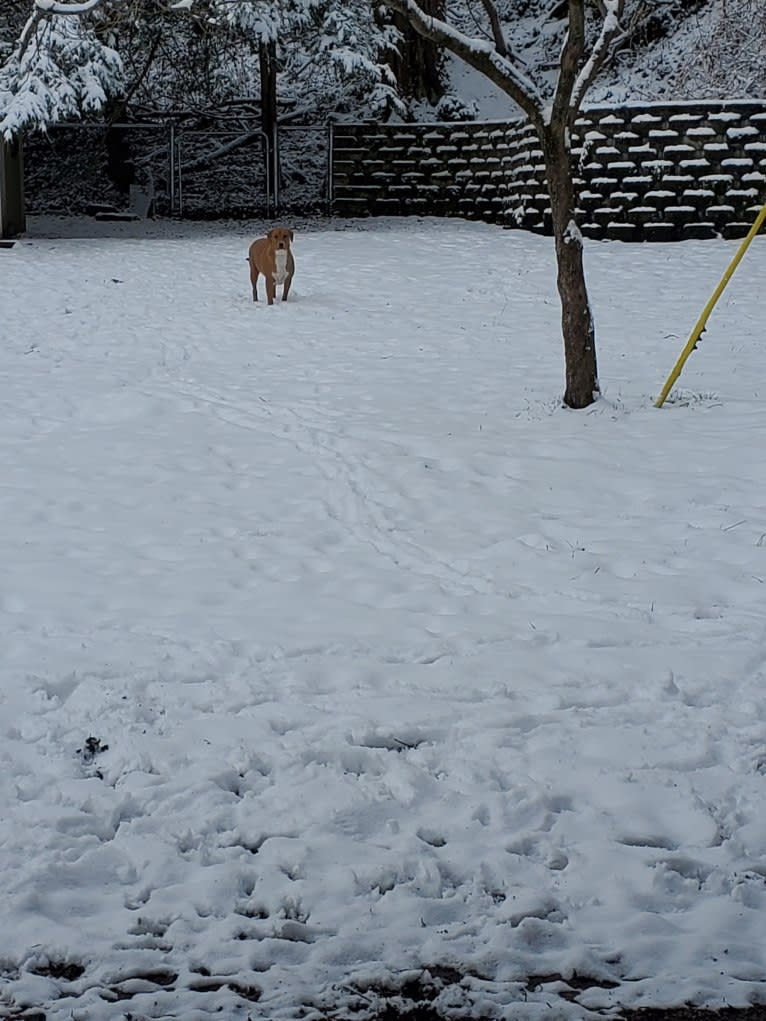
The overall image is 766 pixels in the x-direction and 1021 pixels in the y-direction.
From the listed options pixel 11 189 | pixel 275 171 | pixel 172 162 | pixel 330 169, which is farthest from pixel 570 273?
pixel 172 162

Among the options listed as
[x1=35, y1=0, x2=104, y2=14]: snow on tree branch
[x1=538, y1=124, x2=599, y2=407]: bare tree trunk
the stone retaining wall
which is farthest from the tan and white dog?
the stone retaining wall

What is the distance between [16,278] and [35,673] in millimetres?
10819

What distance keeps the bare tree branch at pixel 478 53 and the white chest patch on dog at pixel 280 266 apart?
4.99 metres

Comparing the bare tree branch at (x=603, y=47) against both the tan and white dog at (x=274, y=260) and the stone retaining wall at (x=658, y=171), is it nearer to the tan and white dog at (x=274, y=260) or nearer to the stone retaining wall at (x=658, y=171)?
the tan and white dog at (x=274, y=260)

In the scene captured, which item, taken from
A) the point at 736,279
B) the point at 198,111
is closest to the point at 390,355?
the point at 736,279

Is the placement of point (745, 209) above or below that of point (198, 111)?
below

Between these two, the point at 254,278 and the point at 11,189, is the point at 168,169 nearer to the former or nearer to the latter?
the point at 11,189

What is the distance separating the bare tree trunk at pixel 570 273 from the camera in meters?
7.46

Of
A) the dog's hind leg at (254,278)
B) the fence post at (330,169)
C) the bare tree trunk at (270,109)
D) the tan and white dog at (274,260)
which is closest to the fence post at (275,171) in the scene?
the bare tree trunk at (270,109)

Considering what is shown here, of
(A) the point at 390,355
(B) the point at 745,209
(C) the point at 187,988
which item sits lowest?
(C) the point at 187,988

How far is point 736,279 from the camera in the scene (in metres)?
12.8

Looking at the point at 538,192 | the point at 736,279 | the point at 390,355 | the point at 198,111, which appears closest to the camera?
the point at 390,355

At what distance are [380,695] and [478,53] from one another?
15.1ft

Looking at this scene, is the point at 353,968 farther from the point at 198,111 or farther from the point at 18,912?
the point at 198,111
